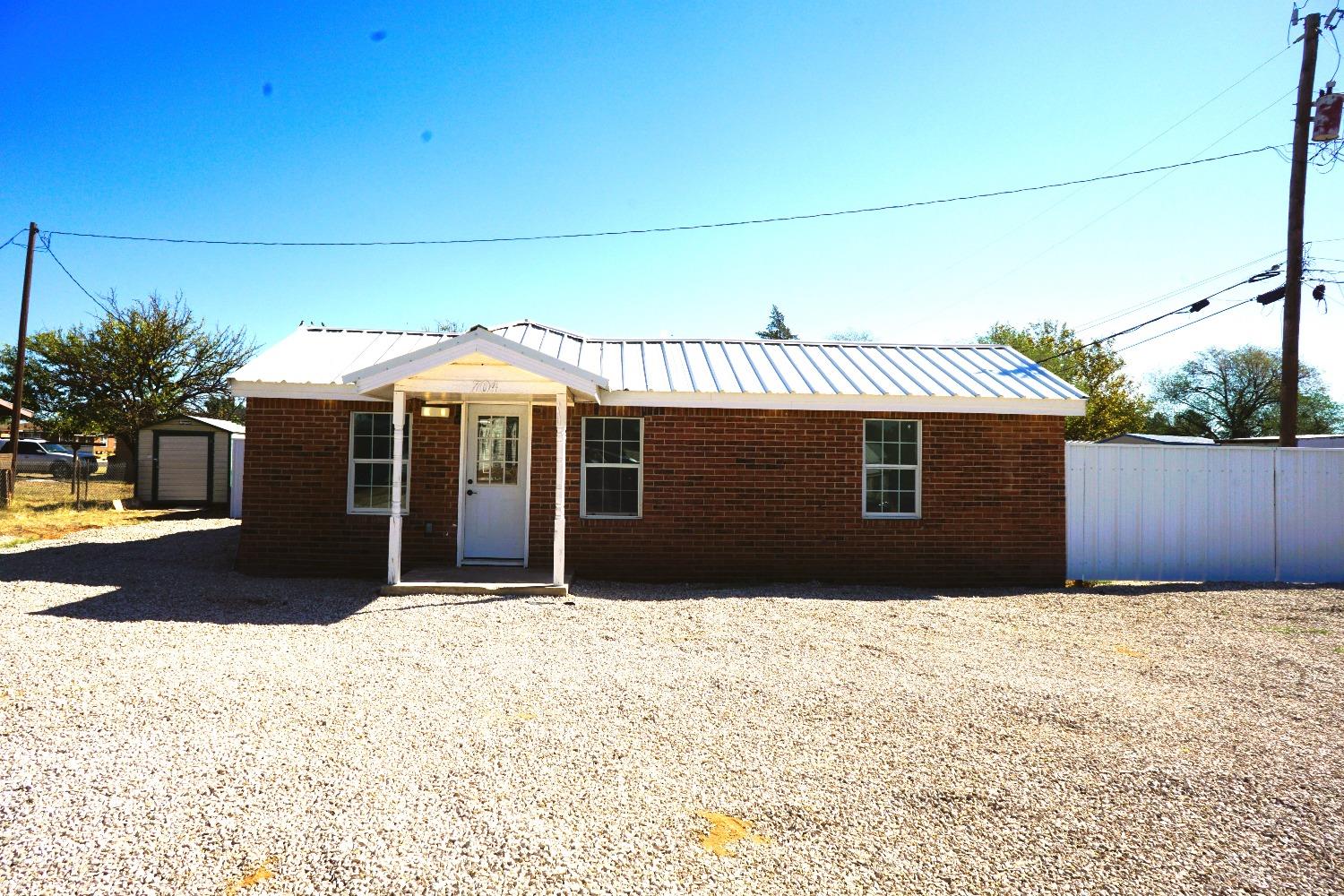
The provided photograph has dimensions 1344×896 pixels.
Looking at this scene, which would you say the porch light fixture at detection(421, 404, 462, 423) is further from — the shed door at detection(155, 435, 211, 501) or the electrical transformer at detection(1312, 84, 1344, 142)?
the electrical transformer at detection(1312, 84, 1344, 142)

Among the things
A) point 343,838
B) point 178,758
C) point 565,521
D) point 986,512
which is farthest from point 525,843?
point 986,512

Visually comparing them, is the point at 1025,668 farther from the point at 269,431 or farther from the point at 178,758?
the point at 269,431

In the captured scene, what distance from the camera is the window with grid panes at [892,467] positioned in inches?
412

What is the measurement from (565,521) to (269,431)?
3928mm

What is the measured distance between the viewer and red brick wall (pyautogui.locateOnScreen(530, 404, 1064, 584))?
10102 millimetres

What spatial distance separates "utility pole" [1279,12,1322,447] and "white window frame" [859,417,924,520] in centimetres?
638

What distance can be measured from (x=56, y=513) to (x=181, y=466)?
3385mm

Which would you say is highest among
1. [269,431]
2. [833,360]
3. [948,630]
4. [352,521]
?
[833,360]

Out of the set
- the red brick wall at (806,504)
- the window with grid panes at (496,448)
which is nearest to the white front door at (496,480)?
the window with grid panes at (496,448)

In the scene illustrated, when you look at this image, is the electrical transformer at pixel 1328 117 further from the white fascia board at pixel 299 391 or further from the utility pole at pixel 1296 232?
the white fascia board at pixel 299 391

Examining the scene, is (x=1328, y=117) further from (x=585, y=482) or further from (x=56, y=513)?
(x=56, y=513)

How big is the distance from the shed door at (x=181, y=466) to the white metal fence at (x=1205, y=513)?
2011 centimetres

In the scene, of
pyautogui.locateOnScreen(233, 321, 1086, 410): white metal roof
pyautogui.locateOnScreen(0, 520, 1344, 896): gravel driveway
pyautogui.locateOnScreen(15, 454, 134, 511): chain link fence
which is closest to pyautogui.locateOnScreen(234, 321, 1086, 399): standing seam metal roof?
pyautogui.locateOnScreen(233, 321, 1086, 410): white metal roof

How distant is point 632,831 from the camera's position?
319 centimetres
